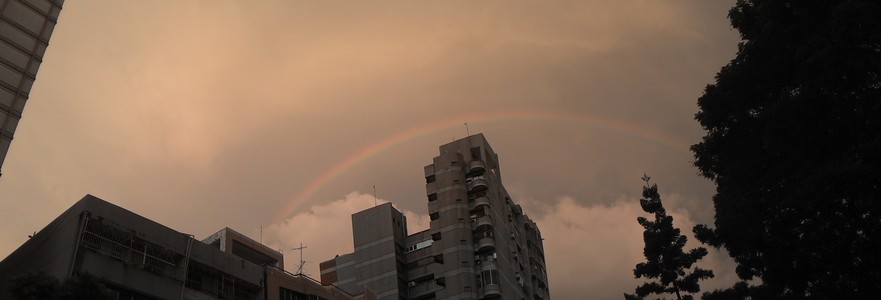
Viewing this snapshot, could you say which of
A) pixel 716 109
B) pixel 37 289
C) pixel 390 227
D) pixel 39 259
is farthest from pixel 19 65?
pixel 390 227

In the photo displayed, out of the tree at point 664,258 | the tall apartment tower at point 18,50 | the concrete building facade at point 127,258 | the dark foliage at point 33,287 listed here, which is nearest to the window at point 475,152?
the tree at point 664,258

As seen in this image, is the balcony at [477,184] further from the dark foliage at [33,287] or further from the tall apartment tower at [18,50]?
the dark foliage at [33,287]

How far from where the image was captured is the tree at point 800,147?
23297 mm

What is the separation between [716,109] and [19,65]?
106 feet

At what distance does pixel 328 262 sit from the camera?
8100 centimetres

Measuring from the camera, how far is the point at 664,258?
47.3 metres

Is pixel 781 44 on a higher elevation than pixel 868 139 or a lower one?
higher

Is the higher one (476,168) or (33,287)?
(476,168)

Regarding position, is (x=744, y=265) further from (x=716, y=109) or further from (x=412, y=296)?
(x=412, y=296)

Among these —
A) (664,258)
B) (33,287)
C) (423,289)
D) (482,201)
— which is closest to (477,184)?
(482,201)

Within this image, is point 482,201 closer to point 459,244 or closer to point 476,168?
point 476,168

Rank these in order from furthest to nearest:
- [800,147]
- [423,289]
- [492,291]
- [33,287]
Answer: [423,289] → [492,291] → [800,147] → [33,287]

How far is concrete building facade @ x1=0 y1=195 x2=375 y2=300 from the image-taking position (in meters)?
28.1

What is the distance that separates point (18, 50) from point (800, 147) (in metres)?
35.3
